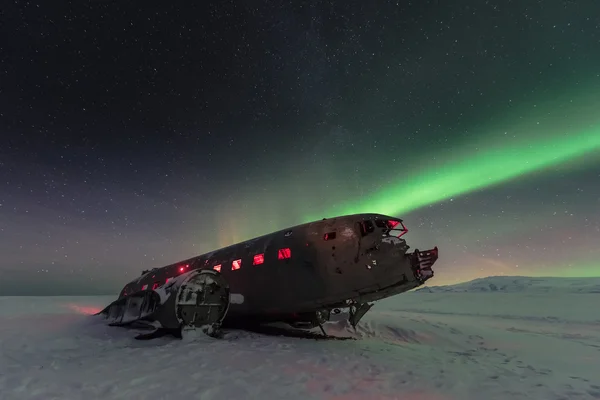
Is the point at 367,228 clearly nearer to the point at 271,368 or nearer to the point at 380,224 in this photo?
the point at 380,224

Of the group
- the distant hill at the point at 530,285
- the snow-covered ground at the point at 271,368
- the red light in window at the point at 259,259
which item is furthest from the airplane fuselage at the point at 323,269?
the distant hill at the point at 530,285

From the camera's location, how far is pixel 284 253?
663 inches

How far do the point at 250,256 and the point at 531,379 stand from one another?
1310 cm

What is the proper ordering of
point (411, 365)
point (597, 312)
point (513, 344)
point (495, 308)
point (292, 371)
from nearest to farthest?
point (292, 371) < point (411, 365) < point (513, 344) < point (597, 312) < point (495, 308)

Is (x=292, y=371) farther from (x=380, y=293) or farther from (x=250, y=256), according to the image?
(x=250, y=256)

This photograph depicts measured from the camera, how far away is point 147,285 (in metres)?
27.3

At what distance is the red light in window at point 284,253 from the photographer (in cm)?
1665

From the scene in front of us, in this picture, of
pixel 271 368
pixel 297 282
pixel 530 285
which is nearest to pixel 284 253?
pixel 297 282

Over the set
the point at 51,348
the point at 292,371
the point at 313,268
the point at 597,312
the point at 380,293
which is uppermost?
the point at 313,268

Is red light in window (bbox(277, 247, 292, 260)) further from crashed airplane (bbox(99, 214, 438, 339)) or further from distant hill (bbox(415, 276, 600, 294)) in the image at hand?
distant hill (bbox(415, 276, 600, 294))

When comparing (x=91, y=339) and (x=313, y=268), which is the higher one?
(x=313, y=268)

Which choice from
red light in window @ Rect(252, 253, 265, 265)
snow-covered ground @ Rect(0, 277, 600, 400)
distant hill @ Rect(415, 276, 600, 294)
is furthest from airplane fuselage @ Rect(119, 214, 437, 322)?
distant hill @ Rect(415, 276, 600, 294)

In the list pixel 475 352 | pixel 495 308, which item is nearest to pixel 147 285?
pixel 475 352

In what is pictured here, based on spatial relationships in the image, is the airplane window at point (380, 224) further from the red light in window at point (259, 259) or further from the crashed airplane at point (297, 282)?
the red light in window at point (259, 259)
